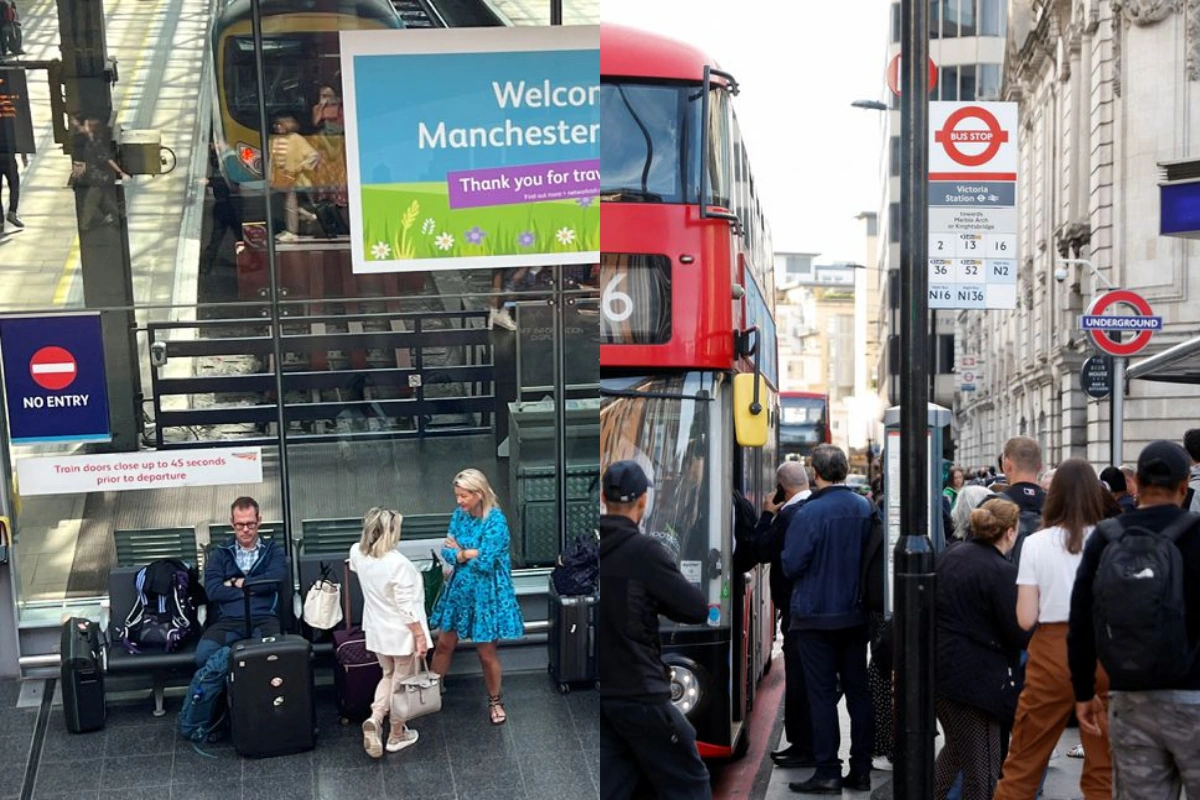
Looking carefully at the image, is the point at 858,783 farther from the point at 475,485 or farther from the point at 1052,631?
the point at 475,485

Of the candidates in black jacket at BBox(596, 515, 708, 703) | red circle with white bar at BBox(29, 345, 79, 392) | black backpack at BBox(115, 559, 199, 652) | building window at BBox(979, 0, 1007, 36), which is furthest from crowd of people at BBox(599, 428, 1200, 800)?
building window at BBox(979, 0, 1007, 36)

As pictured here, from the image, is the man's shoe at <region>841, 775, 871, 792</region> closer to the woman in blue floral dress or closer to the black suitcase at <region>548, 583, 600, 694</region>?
the woman in blue floral dress

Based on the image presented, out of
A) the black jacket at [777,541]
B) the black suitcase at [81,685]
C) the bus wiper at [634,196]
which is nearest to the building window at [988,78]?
the black jacket at [777,541]

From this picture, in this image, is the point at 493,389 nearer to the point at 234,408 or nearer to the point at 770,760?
the point at 234,408

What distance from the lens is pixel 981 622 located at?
608cm

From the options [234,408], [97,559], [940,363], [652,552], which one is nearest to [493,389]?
[234,408]

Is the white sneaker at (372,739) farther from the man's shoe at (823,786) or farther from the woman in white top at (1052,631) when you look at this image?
the woman in white top at (1052,631)

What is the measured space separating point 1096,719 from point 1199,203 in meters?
4.97

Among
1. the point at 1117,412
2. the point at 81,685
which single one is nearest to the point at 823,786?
the point at 81,685

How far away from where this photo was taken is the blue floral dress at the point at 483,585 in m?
9.02

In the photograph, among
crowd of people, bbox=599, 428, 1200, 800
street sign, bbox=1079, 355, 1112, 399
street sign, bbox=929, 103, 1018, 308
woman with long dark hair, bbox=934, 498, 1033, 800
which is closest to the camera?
crowd of people, bbox=599, 428, 1200, 800

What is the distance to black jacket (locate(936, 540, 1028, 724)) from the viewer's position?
19.9ft

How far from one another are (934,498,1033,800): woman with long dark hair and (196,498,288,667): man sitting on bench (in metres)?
4.73

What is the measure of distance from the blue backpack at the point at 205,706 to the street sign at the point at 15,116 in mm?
3940
